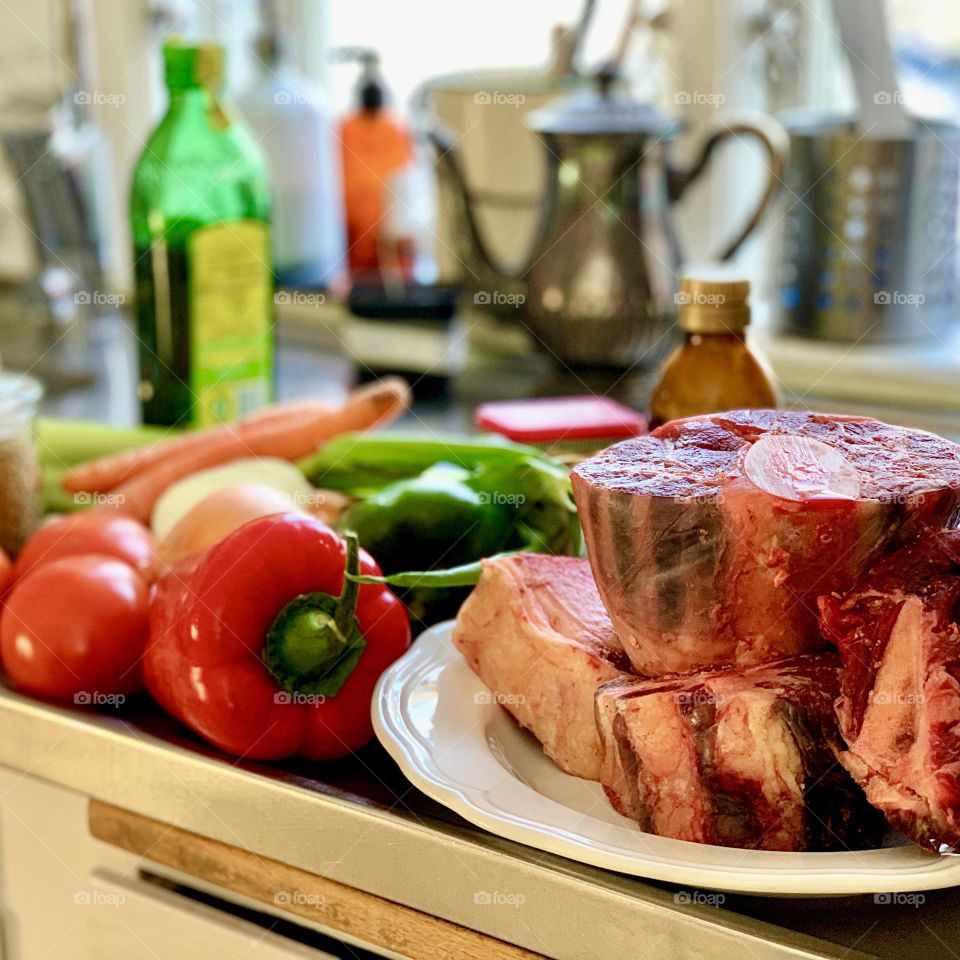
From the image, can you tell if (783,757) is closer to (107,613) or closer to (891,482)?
(891,482)

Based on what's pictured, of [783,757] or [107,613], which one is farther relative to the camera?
[107,613]

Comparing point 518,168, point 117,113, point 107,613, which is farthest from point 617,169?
point 117,113

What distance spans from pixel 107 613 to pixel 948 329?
3.43ft

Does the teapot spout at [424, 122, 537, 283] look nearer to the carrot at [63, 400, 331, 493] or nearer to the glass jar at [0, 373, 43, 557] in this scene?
the carrot at [63, 400, 331, 493]

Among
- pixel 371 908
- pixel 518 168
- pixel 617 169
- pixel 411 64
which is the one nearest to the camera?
pixel 371 908

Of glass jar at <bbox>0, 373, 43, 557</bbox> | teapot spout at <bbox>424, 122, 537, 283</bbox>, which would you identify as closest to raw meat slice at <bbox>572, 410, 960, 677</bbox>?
glass jar at <bbox>0, 373, 43, 557</bbox>

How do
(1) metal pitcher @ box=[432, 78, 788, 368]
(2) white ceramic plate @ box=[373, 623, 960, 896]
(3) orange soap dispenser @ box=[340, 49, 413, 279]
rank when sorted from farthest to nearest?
(3) orange soap dispenser @ box=[340, 49, 413, 279]
(1) metal pitcher @ box=[432, 78, 788, 368]
(2) white ceramic plate @ box=[373, 623, 960, 896]

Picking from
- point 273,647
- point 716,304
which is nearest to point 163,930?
point 273,647

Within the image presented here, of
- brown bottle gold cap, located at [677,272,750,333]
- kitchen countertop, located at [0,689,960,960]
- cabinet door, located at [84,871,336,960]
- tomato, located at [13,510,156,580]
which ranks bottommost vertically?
cabinet door, located at [84,871,336,960]

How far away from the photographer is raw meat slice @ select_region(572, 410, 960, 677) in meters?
0.62

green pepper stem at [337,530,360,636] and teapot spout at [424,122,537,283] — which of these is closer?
green pepper stem at [337,530,360,636]

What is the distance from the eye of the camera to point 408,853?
0.69 metres

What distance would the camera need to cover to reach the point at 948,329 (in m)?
1.54

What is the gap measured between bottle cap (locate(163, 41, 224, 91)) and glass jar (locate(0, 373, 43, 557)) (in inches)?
12.8
